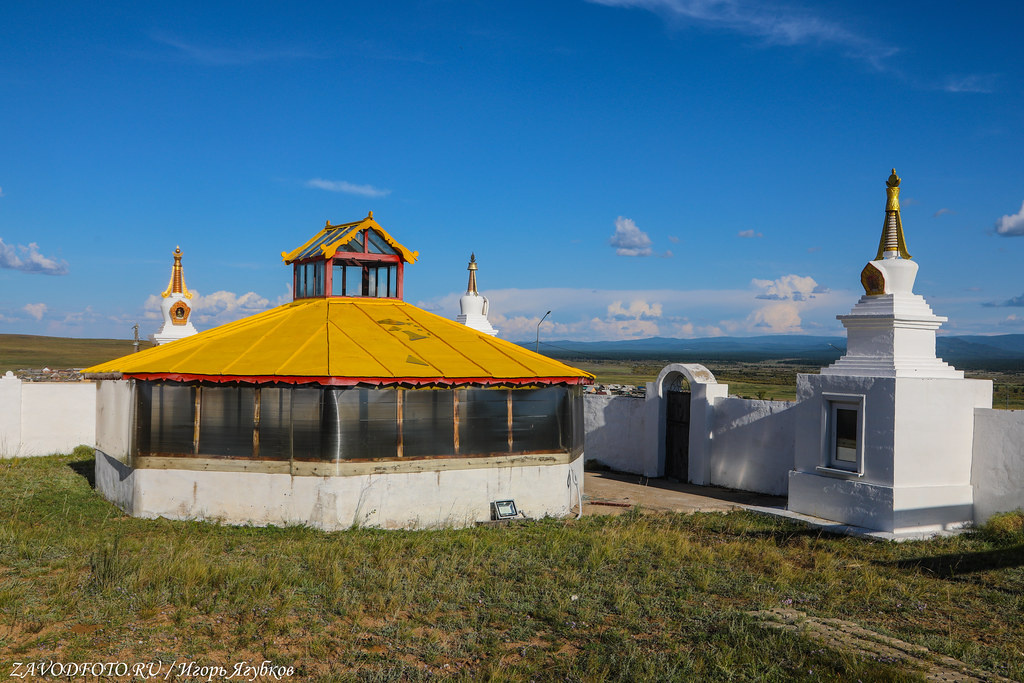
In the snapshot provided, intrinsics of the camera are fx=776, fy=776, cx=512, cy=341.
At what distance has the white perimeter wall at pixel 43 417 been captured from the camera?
21609mm

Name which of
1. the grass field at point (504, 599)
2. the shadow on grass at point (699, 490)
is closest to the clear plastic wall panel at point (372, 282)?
the grass field at point (504, 599)

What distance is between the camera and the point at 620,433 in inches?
859

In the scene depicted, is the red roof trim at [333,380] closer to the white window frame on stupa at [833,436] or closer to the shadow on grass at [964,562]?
the white window frame on stupa at [833,436]

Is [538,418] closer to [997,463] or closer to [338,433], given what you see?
[338,433]

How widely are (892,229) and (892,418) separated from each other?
3.77 metres

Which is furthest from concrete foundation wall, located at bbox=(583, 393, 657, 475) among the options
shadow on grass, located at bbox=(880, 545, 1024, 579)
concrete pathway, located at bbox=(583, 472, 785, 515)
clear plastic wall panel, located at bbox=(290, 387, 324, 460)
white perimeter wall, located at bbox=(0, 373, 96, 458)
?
white perimeter wall, located at bbox=(0, 373, 96, 458)

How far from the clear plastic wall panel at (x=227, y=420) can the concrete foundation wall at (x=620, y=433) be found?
1015 cm

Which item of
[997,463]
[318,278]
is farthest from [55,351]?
[997,463]

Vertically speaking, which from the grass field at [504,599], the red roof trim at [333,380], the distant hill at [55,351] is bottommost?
the distant hill at [55,351]

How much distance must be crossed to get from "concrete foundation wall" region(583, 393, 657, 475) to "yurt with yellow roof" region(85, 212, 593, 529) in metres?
5.87

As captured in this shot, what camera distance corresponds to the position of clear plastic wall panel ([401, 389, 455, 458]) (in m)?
13.6

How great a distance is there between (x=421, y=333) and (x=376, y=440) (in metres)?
3.44

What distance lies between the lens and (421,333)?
16297 mm

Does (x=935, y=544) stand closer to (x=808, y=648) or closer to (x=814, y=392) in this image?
(x=814, y=392)
